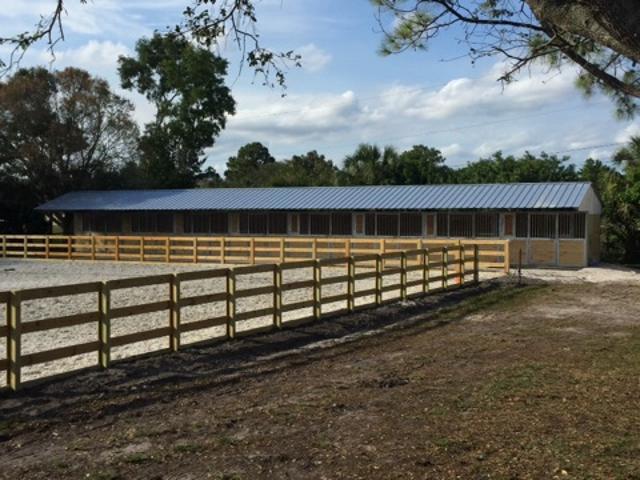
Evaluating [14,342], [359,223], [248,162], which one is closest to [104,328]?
[14,342]

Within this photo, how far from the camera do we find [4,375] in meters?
8.18

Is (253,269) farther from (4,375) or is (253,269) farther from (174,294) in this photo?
(4,375)

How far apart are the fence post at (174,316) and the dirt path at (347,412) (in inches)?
10.2

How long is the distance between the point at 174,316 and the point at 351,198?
21378 mm

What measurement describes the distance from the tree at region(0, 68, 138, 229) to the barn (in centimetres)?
469

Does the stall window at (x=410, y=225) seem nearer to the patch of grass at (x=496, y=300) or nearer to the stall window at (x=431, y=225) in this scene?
the stall window at (x=431, y=225)

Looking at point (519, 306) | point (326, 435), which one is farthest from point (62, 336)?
point (519, 306)

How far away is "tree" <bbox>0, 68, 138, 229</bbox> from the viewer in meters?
40.7

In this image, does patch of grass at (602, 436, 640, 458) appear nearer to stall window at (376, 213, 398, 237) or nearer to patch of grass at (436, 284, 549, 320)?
patch of grass at (436, 284, 549, 320)

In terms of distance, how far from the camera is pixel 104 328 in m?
8.13

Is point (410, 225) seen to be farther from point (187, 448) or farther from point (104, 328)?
point (187, 448)

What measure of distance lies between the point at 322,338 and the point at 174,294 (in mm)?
2439

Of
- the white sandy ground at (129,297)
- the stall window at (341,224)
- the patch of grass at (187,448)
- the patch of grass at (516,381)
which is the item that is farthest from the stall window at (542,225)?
the patch of grass at (187,448)

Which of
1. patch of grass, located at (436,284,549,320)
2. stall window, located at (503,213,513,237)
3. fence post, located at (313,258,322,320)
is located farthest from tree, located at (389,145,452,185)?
fence post, located at (313,258,322,320)
